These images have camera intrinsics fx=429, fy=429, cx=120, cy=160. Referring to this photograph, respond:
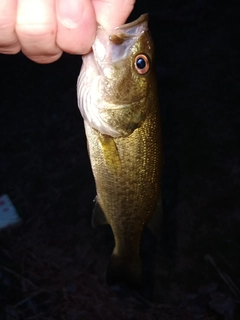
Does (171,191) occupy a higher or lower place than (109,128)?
lower

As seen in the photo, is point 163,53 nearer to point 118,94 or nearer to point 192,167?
point 192,167

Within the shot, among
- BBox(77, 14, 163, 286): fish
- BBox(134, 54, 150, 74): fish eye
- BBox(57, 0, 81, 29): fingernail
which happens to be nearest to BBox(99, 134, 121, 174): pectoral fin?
BBox(77, 14, 163, 286): fish

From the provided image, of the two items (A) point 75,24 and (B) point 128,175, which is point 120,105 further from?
(A) point 75,24

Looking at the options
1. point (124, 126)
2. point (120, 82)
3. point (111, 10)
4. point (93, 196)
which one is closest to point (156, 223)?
point (124, 126)

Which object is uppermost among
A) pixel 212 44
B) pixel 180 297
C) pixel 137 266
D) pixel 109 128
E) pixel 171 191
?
pixel 109 128

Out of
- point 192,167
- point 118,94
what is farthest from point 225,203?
point 118,94

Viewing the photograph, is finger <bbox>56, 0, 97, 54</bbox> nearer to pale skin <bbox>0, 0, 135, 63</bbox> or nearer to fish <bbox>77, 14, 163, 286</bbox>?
pale skin <bbox>0, 0, 135, 63</bbox>

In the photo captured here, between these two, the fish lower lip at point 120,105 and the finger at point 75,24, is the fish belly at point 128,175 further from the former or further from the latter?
the finger at point 75,24
